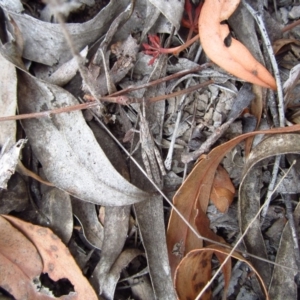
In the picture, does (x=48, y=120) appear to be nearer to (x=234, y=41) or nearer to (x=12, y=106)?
(x=12, y=106)

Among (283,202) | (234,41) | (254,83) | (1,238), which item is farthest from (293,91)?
(1,238)

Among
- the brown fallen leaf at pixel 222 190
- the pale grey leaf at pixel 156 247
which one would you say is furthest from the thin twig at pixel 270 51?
the pale grey leaf at pixel 156 247

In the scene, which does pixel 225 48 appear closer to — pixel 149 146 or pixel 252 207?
pixel 149 146

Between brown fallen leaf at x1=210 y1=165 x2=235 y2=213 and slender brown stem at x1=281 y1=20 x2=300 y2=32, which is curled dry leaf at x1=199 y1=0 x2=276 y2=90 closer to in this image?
slender brown stem at x1=281 y1=20 x2=300 y2=32

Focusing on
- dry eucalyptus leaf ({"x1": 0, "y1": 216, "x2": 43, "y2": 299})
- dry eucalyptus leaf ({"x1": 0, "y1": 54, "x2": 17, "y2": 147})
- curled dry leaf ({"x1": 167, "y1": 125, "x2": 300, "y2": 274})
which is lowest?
dry eucalyptus leaf ({"x1": 0, "y1": 216, "x2": 43, "y2": 299})

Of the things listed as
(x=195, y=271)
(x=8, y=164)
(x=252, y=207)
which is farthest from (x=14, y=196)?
(x=252, y=207)

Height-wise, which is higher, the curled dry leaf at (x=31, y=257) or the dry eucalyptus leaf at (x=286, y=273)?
the dry eucalyptus leaf at (x=286, y=273)

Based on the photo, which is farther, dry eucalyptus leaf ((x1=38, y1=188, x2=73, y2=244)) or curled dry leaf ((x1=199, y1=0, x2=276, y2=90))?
dry eucalyptus leaf ((x1=38, y1=188, x2=73, y2=244))

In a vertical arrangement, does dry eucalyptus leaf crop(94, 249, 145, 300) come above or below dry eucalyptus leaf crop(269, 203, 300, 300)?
below

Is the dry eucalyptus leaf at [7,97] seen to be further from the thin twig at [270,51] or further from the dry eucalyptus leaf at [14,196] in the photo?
the thin twig at [270,51]

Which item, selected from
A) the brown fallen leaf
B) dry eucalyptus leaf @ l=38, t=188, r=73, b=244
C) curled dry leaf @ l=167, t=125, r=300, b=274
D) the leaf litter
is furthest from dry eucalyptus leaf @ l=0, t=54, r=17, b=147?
the brown fallen leaf
